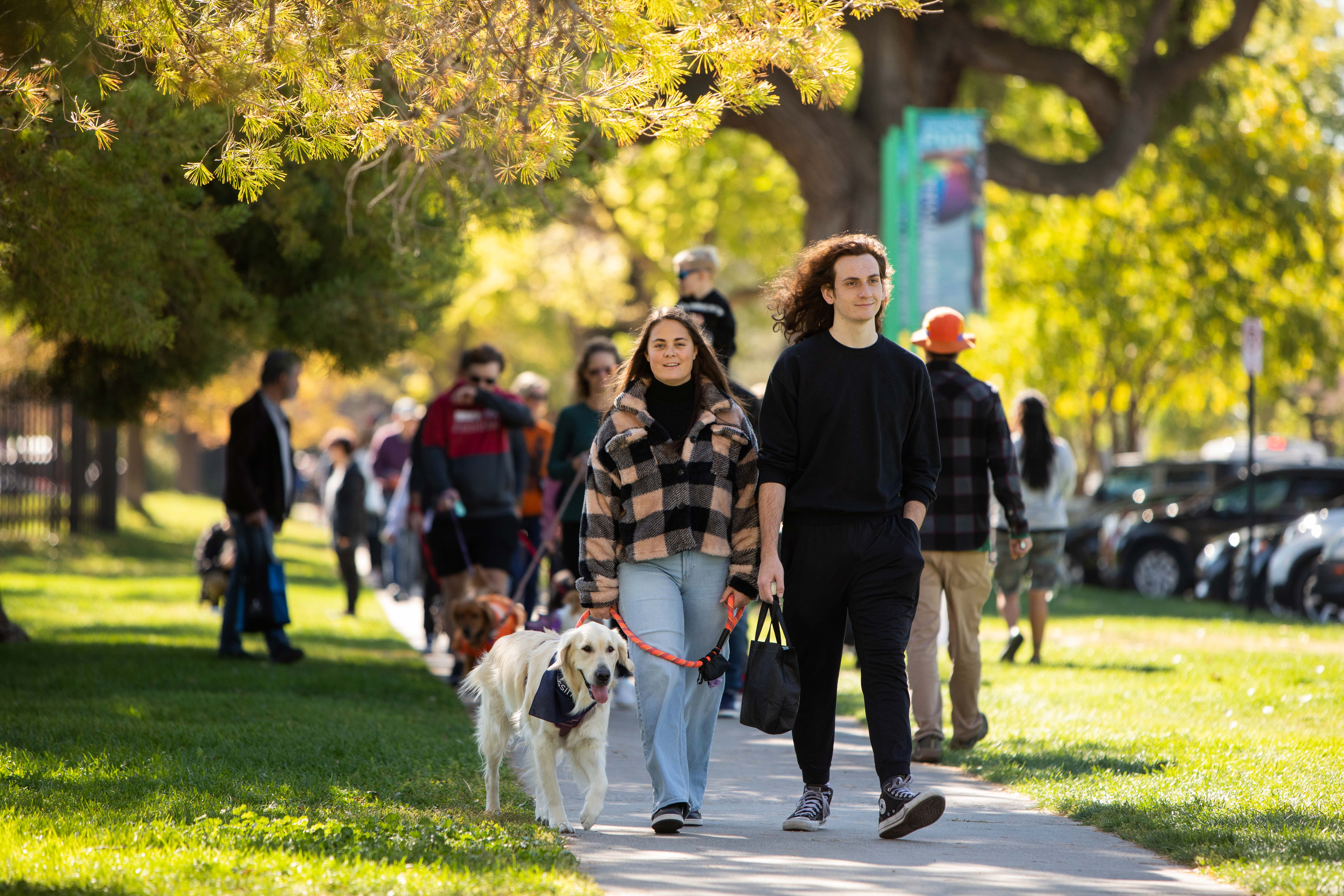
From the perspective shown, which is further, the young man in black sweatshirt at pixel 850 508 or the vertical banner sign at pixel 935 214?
the vertical banner sign at pixel 935 214

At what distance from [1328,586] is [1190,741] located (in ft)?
26.3

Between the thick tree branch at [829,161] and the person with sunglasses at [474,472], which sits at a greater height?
the thick tree branch at [829,161]

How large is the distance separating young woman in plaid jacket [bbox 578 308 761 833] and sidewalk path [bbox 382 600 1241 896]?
0.32 m

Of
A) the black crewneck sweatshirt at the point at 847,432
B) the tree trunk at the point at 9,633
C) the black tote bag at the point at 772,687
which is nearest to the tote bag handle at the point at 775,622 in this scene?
the black tote bag at the point at 772,687

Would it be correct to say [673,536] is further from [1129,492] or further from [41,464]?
[41,464]

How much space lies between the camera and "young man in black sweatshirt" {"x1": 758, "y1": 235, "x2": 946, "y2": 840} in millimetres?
5355

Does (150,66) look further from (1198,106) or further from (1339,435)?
(1339,435)

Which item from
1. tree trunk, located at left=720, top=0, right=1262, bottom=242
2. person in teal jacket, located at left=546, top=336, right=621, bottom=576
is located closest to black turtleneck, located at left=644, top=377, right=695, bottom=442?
person in teal jacket, located at left=546, top=336, right=621, bottom=576

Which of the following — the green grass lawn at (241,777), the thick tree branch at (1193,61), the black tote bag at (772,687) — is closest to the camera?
the green grass lawn at (241,777)

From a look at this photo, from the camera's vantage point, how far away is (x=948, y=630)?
7445 mm

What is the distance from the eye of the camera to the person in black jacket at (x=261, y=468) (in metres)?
10.3

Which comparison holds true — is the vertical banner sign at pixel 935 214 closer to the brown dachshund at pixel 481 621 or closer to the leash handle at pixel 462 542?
the leash handle at pixel 462 542

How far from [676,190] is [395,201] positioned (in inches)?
884

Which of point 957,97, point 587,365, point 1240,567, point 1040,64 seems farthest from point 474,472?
point 957,97
